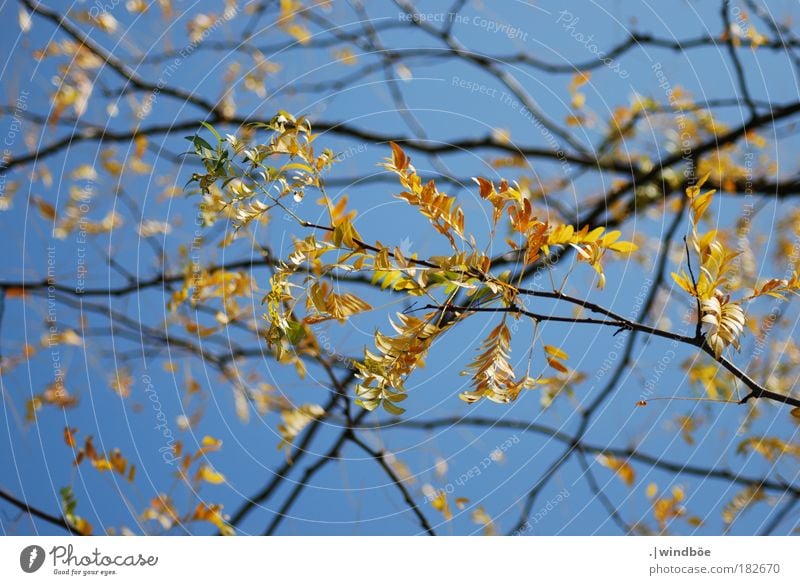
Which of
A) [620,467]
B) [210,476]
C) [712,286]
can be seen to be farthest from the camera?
[620,467]


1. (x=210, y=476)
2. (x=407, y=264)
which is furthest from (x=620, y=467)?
(x=407, y=264)

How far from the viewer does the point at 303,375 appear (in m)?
1.38
